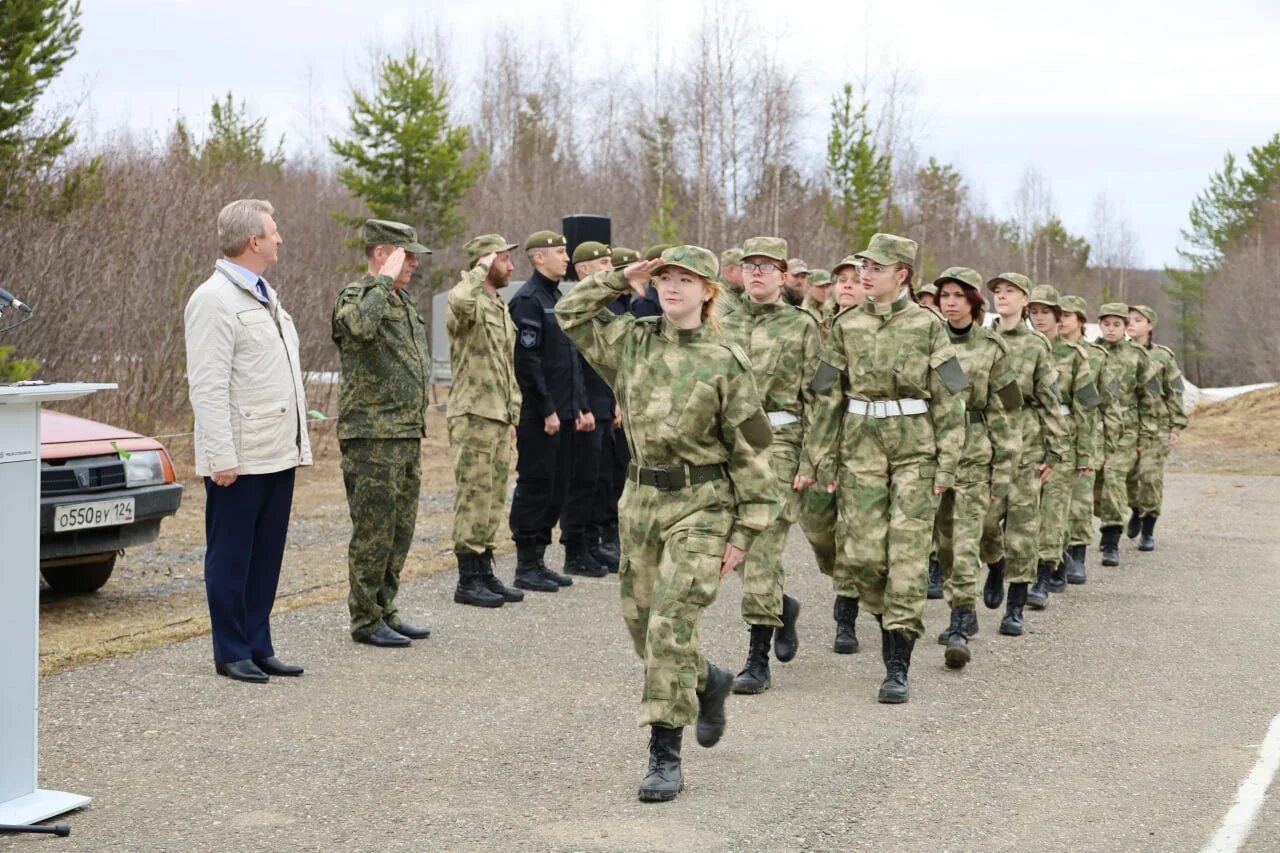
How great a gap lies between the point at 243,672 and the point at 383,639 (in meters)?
1.07

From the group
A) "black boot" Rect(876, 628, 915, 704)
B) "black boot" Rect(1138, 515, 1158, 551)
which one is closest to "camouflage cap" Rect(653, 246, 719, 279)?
"black boot" Rect(876, 628, 915, 704)

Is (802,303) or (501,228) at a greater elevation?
(501,228)

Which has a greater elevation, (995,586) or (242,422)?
(242,422)

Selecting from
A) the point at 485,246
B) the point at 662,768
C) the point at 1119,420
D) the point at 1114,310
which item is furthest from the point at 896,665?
the point at 1114,310

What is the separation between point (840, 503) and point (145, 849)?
13.1ft

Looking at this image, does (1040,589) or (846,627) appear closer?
(846,627)

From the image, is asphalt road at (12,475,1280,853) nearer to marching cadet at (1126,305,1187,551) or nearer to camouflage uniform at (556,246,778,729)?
camouflage uniform at (556,246,778,729)

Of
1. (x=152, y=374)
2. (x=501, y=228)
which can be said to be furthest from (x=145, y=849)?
(x=501, y=228)

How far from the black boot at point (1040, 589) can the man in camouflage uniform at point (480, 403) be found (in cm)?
364

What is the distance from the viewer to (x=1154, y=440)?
13484 mm

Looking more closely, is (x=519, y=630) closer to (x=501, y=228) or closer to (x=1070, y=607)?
(x=1070, y=607)

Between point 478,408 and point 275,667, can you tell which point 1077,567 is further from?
point 275,667

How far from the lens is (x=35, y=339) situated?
1617cm

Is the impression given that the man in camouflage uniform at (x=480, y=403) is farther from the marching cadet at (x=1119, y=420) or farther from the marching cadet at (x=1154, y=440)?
the marching cadet at (x=1154, y=440)
